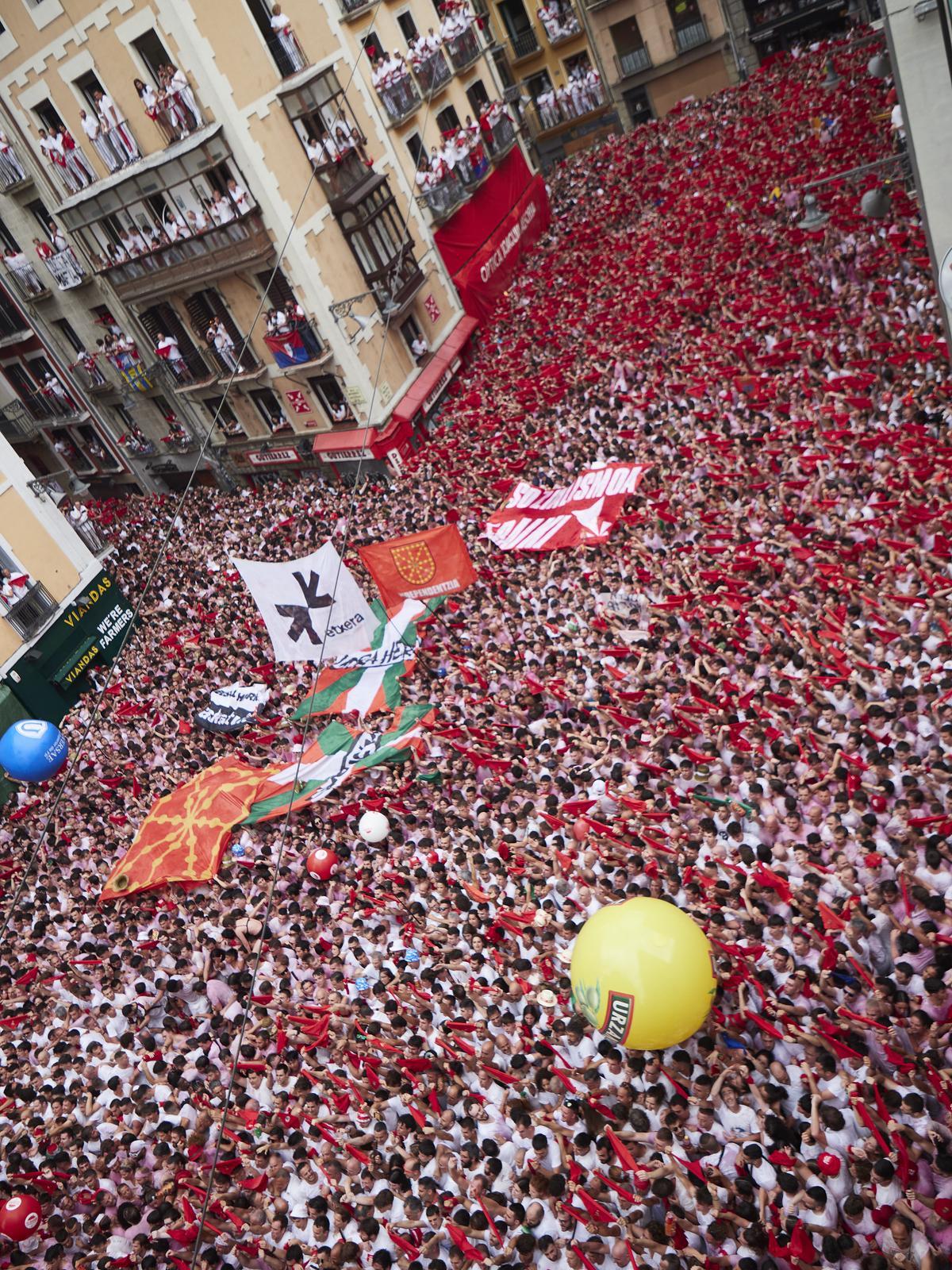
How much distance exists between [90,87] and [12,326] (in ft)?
33.1

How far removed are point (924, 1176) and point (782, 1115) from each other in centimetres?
104

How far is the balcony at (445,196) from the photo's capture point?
83.3ft

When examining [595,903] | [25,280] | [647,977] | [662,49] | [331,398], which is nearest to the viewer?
[647,977]

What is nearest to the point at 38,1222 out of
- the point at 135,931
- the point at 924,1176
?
the point at 135,931

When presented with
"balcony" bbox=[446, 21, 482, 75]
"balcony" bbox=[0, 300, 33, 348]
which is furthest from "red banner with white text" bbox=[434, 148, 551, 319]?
"balcony" bbox=[0, 300, 33, 348]

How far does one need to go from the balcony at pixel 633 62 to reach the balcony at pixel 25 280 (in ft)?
83.1

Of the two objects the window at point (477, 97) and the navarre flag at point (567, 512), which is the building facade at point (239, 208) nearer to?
the window at point (477, 97)

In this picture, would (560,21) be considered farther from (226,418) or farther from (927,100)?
(927,100)

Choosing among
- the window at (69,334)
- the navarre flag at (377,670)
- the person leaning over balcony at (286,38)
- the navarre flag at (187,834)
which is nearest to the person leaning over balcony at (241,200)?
the person leaning over balcony at (286,38)

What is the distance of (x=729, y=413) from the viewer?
50.7 feet

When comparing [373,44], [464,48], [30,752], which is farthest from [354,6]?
[30,752]

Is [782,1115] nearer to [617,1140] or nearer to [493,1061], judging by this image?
[617,1140]

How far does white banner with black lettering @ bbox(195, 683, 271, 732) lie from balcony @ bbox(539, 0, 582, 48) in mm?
34258

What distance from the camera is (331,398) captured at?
24.0 m
